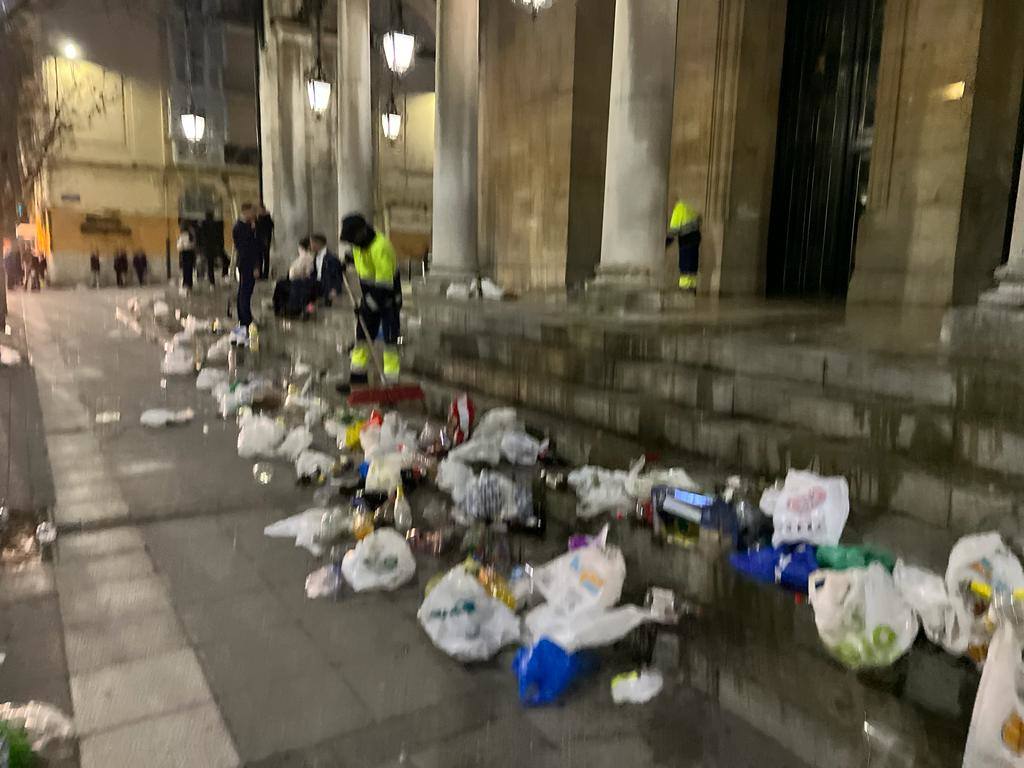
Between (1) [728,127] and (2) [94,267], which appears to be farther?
(2) [94,267]

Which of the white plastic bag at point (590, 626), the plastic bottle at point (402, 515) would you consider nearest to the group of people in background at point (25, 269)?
Result: the plastic bottle at point (402, 515)

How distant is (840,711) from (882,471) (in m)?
1.40

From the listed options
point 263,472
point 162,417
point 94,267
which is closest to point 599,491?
point 263,472

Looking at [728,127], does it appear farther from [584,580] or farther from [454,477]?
[584,580]

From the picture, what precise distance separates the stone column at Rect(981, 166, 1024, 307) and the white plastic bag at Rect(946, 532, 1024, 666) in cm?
355

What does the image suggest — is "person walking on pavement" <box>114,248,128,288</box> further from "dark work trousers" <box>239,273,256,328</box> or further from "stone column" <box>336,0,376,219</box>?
"dark work trousers" <box>239,273,256,328</box>

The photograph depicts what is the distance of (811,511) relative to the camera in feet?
10.8

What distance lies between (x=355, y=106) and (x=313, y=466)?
8.59 m

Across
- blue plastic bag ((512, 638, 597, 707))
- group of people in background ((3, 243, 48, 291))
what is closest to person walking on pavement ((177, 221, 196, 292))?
group of people in background ((3, 243, 48, 291))

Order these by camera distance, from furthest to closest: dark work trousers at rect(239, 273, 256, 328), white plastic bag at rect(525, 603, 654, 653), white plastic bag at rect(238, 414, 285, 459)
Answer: dark work trousers at rect(239, 273, 256, 328) < white plastic bag at rect(238, 414, 285, 459) < white plastic bag at rect(525, 603, 654, 653)

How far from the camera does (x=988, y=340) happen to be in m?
5.38

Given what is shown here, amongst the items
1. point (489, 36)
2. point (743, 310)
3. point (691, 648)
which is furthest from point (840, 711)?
point (489, 36)

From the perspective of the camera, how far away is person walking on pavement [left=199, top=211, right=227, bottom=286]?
21078mm

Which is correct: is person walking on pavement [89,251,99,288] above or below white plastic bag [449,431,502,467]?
above
